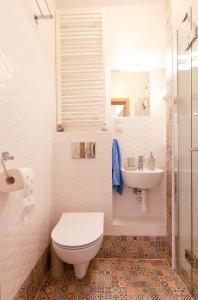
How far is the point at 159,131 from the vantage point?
7.69 feet

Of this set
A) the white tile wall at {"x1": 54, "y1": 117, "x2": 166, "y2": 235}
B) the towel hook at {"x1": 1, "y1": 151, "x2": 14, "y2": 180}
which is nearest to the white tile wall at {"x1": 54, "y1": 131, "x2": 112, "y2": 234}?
the white tile wall at {"x1": 54, "y1": 117, "x2": 166, "y2": 235}

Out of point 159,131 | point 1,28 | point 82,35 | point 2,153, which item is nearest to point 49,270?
point 2,153

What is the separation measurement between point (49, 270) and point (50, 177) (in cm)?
83

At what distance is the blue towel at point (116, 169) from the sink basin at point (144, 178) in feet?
0.30

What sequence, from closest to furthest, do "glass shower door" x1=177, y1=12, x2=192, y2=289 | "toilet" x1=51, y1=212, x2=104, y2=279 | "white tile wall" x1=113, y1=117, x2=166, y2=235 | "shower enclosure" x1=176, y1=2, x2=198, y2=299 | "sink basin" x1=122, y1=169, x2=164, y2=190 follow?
"toilet" x1=51, y1=212, x2=104, y2=279
"shower enclosure" x1=176, y1=2, x2=198, y2=299
"glass shower door" x1=177, y1=12, x2=192, y2=289
"sink basin" x1=122, y1=169, x2=164, y2=190
"white tile wall" x1=113, y1=117, x2=166, y2=235

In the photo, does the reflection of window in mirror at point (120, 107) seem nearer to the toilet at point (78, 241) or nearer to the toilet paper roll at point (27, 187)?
the toilet at point (78, 241)

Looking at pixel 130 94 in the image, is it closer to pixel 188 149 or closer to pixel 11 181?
pixel 188 149

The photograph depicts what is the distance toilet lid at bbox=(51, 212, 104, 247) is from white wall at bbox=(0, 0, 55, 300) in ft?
0.64

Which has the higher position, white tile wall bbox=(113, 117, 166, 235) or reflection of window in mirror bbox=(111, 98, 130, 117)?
reflection of window in mirror bbox=(111, 98, 130, 117)

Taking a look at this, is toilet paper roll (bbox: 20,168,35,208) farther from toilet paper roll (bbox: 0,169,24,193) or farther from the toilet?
the toilet

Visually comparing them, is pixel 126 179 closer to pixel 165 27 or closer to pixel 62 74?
pixel 62 74

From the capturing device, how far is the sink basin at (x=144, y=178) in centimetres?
210

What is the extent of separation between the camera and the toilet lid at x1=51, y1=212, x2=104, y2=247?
148cm

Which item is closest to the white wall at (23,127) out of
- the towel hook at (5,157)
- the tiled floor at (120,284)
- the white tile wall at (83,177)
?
the towel hook at (5,157)
